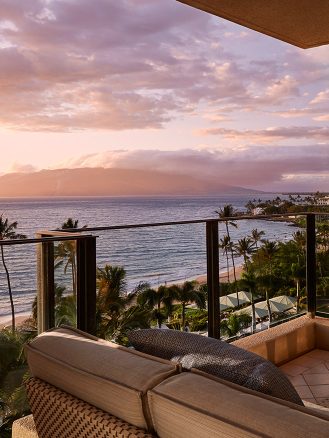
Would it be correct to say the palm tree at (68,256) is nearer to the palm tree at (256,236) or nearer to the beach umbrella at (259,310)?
the beach umbrella at (259,310)

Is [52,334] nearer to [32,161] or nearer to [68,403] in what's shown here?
[68,403]

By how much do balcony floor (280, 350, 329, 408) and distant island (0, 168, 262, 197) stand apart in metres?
31.3

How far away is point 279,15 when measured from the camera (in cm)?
268

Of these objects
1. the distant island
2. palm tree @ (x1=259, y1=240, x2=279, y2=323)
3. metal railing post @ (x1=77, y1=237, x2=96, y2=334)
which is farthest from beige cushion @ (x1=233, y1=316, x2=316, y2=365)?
the distant island

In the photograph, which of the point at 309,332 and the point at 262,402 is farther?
the point at 309,332

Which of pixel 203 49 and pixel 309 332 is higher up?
pixel 203 49

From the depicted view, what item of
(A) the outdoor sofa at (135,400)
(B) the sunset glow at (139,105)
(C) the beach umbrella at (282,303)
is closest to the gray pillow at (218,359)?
(A) the outdoor sofa at (135,400)

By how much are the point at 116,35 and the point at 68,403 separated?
2931 cm

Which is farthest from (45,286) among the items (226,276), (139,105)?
(139,105)

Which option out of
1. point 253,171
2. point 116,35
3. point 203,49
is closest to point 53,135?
point 116,35

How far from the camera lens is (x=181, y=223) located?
3.30 m

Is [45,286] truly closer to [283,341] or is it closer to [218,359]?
[218,359]

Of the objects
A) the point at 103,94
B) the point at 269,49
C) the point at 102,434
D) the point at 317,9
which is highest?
the point at 103,94

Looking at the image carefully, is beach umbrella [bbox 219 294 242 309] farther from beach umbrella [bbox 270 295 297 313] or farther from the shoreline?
beach umbrella [bbox 270 295 297 313]
